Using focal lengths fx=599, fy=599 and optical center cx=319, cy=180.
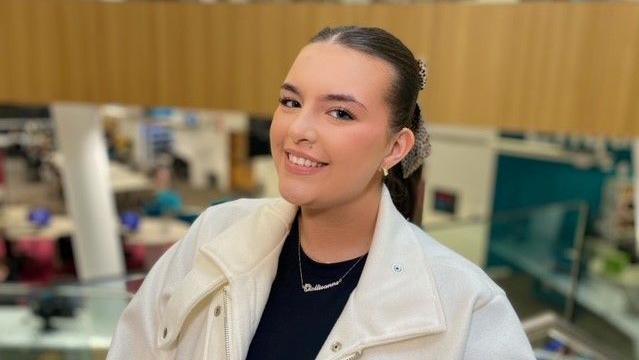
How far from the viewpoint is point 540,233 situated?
5738mm

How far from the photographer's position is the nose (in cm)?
116

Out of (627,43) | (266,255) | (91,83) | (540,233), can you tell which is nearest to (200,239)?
(266,255)

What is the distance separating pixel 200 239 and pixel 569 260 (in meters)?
5.03

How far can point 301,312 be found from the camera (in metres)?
1.31

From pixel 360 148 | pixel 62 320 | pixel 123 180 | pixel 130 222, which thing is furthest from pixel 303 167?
pixel 123 180

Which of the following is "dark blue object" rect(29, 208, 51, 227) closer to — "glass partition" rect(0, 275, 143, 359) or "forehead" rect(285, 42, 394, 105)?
"glass partition" rect(0, 275, 143, 359)

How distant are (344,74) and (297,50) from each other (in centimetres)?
324

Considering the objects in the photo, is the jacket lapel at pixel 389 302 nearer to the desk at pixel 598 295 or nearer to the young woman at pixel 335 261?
the young woman at pixel 335 261

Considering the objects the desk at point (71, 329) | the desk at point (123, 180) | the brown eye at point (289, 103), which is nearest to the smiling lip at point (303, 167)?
the brown eye at point (289, 103)

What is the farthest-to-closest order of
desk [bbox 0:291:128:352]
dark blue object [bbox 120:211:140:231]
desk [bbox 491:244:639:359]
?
dark blue object [bbox 120:211:140:231], desk [bbox 491:244:639:359], desk [bbox 0:291:128:352]

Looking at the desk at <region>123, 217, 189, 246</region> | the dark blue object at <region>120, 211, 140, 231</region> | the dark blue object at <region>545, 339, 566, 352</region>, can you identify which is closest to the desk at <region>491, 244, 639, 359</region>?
the dark blue object at <region>545, 339, 566, 352</region>

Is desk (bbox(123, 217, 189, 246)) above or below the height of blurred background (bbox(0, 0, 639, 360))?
below

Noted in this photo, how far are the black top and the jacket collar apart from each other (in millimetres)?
31

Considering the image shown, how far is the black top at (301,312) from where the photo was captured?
1.27 metres
